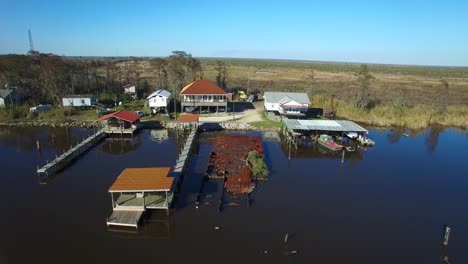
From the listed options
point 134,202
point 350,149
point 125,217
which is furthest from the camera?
point 350,149

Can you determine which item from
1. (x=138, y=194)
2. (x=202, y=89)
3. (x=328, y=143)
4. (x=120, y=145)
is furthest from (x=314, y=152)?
(x=120, y=145)

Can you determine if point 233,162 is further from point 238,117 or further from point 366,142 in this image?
point 366,142

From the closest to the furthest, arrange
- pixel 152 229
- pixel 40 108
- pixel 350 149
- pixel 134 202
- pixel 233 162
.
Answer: pixel 152 229
pixel 134 202
pixel 233 162
pixel 350 149
pixel 40 108

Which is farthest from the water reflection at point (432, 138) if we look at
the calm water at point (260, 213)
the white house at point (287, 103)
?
the white house at point (287, 103)

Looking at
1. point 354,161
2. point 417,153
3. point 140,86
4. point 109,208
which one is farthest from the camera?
point 140,86

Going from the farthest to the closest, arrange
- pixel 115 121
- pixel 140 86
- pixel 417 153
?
pixel 140 86 → pixel 115 121 → pixel 417 153

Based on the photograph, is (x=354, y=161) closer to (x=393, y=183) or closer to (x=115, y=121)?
(x=393, y=183)

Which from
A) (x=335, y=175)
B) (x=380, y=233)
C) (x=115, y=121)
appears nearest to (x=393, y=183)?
(x=335, y=175)

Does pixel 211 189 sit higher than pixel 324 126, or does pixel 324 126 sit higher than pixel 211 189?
pixel 324 126
